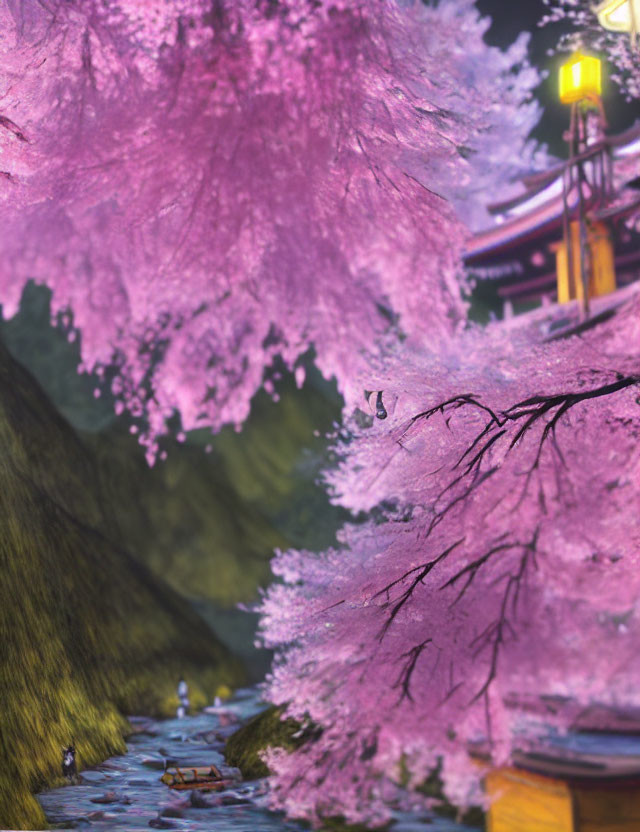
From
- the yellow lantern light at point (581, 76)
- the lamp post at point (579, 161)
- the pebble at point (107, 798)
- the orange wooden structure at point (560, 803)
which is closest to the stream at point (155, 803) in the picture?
the pebble at point (107, 798)

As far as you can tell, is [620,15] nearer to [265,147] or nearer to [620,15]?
[620,15]

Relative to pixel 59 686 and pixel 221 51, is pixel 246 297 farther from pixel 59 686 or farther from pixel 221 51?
pixel 59 686

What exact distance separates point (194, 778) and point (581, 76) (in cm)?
320

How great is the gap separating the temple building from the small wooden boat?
7.22ft

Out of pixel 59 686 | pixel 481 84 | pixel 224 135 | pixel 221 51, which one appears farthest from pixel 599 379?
pixel 59 686

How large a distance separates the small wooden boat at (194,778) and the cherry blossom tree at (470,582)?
254mm

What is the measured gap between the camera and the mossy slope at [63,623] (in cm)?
249

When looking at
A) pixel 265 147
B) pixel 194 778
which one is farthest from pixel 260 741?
pixel 265 147

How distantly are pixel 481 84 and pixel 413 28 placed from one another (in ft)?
1.19

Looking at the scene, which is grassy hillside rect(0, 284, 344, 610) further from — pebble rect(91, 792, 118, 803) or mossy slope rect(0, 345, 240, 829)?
pebble rect(91, 792, 118, 803)

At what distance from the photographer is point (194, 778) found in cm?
254

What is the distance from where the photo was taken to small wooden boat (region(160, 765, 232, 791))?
248 cm

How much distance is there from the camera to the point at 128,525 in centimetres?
384

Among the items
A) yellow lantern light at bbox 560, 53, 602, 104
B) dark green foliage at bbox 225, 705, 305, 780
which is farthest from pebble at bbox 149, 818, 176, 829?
yellow lantern light at bbox 560, 53, 602, 104
